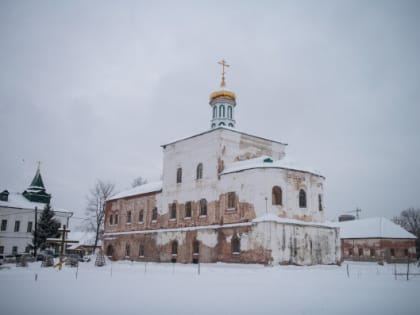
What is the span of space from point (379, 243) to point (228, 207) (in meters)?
19.8

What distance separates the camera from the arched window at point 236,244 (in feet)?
84.9

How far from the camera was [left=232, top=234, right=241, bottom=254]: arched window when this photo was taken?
2589 centimetres

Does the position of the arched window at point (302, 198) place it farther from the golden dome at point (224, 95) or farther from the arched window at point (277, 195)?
the golden dome at point (224, 95)

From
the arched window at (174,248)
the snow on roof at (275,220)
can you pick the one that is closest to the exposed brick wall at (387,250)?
the snow on roof at (275,220)

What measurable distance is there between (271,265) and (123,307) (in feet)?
51.9

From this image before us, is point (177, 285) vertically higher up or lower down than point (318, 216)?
lower down

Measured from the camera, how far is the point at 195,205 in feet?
99.4

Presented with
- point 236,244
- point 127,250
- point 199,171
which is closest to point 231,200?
point 236,244

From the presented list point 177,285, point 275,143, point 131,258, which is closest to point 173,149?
point 275,143

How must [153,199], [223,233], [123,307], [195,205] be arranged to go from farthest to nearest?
[153,199], [195,205], [223,233], [123,307]

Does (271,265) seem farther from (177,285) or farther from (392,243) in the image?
(392,243)

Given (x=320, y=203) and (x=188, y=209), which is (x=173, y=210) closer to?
(x=188, y=209)

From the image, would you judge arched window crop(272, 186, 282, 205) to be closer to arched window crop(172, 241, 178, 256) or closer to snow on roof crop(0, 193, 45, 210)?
arched window crop(172, 241, 178, 256)

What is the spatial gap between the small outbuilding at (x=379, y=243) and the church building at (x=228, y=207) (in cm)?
1411
